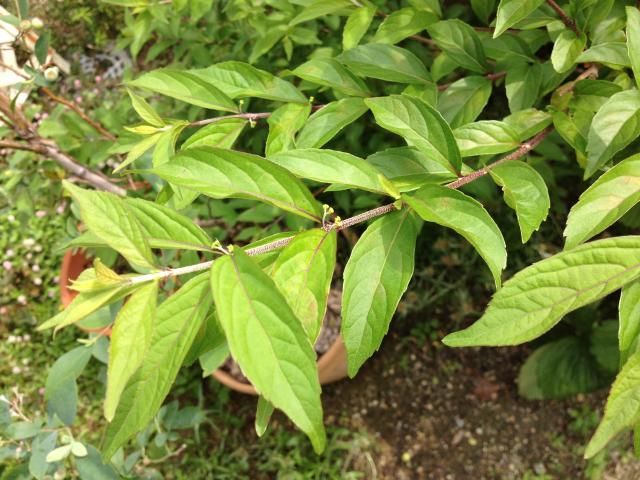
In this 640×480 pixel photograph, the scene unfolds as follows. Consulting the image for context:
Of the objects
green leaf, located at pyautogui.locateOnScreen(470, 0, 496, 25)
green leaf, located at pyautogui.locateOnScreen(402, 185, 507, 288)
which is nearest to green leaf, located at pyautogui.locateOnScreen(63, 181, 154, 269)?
green leaf, located at pyautogui.locateOnScreen(402, 185, 507, 288)

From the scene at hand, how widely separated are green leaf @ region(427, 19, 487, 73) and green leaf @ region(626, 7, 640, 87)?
34 cm

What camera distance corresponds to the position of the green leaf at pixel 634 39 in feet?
3.03

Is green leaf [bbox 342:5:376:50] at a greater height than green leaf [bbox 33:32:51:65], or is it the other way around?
green leaf [bbox 342:5:376:50]

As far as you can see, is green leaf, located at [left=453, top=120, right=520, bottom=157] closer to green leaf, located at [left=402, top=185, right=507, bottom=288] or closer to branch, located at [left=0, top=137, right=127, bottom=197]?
green leaf, located at [left=402, top=185, right=507, bottom=288]

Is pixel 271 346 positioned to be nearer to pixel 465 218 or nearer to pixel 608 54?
pixel 465 218

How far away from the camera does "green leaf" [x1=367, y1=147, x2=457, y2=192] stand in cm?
97

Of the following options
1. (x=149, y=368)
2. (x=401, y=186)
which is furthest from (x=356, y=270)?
(x=149, y=368)

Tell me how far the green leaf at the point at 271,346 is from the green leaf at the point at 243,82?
0.55 m

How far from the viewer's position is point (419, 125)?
0.96m

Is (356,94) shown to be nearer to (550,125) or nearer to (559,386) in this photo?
(550,125)

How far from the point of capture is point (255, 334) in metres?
0.65

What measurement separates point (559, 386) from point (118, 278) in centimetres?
187

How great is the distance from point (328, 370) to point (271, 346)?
1592mm

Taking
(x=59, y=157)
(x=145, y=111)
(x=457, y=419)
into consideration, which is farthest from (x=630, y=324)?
(x=457, y=419)
